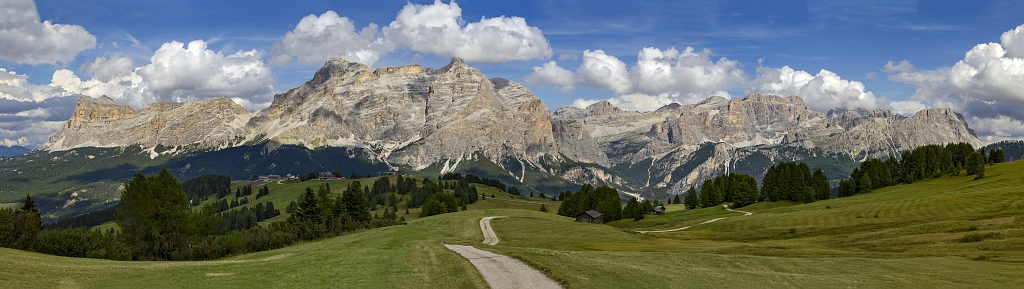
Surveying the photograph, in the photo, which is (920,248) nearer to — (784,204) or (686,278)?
(686,278)

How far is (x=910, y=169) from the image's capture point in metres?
154

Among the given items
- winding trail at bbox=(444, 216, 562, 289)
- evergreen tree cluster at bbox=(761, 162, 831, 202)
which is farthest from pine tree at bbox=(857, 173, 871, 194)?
winding trail at bbox=(444, 216, 562, 289)

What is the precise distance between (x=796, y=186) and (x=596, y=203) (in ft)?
156

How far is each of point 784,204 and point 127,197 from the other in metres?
128

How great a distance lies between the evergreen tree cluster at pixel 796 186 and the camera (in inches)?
5571

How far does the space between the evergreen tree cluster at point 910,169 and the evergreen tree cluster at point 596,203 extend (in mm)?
54625

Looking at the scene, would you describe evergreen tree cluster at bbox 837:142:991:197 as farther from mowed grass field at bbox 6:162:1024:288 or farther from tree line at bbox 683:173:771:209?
mowed grass field at bbox 6:162:1024:288

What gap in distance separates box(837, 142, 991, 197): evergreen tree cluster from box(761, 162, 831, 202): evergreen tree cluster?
5655 millimetres

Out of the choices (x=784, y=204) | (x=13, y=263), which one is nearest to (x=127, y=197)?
(x=13, y=263)

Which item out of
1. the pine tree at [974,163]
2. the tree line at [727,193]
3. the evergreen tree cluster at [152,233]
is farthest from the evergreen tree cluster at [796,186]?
the evergreen tree cluster at [152,233]

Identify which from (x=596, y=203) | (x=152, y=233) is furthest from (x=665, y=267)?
(x=596, y=203)

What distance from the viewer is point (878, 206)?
96.6 m

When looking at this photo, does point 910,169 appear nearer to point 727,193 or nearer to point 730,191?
point 730,191

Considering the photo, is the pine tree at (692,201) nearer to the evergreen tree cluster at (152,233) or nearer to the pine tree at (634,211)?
the pine tree at (634,211)
